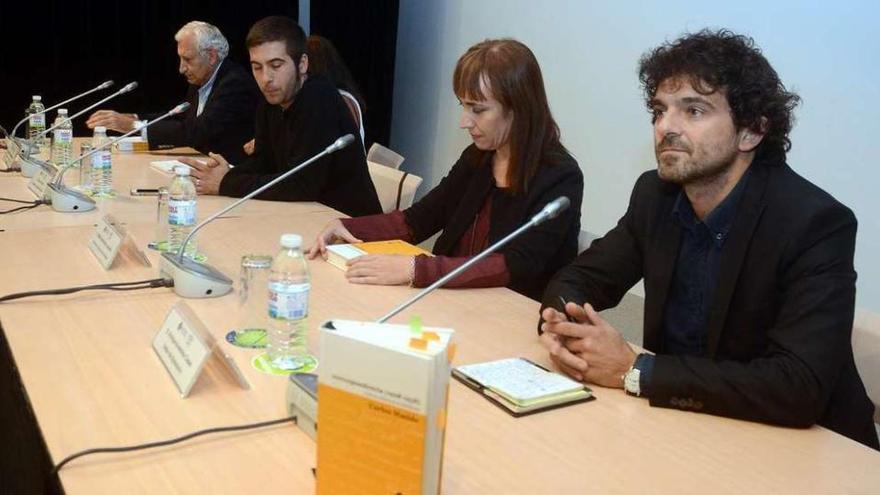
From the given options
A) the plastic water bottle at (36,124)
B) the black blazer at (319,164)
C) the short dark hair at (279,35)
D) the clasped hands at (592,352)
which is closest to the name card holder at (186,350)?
the clasped hands at (592,352)

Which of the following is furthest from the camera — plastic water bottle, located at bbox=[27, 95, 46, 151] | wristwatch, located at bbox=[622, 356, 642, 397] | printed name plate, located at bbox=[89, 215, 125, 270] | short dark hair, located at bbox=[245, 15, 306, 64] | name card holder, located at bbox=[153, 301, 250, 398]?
plastic water bottle, located at bbox=[27, 95, 46, 151]

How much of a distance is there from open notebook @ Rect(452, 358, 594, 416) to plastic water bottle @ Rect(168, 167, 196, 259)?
0.94 meters

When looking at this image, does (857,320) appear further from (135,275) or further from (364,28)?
(364,28)

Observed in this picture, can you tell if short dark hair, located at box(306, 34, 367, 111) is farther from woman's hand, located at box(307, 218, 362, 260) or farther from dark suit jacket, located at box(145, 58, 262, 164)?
woman's hand, located at box(307, 218, 362, 260)

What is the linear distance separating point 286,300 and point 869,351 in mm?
1116

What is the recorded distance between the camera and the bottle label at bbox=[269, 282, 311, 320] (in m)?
1.33

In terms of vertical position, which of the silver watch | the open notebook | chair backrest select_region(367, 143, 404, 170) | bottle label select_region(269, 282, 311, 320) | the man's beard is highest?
the man's beard

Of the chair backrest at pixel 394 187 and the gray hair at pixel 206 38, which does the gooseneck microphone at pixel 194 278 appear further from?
the gray hair at pixel 206 38

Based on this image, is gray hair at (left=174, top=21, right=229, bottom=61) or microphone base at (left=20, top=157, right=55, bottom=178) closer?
microphone base at (left=20, top=157, right=55, bottom=178)

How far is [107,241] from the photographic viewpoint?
196cm

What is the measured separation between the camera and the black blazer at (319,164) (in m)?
2.91

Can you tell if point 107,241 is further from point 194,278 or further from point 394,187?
point 394,187

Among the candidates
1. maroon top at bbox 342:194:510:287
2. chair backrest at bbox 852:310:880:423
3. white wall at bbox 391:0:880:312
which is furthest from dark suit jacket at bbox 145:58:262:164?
chair backrest at bbox 852:310:880:423

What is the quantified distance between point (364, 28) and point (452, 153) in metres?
1.07
